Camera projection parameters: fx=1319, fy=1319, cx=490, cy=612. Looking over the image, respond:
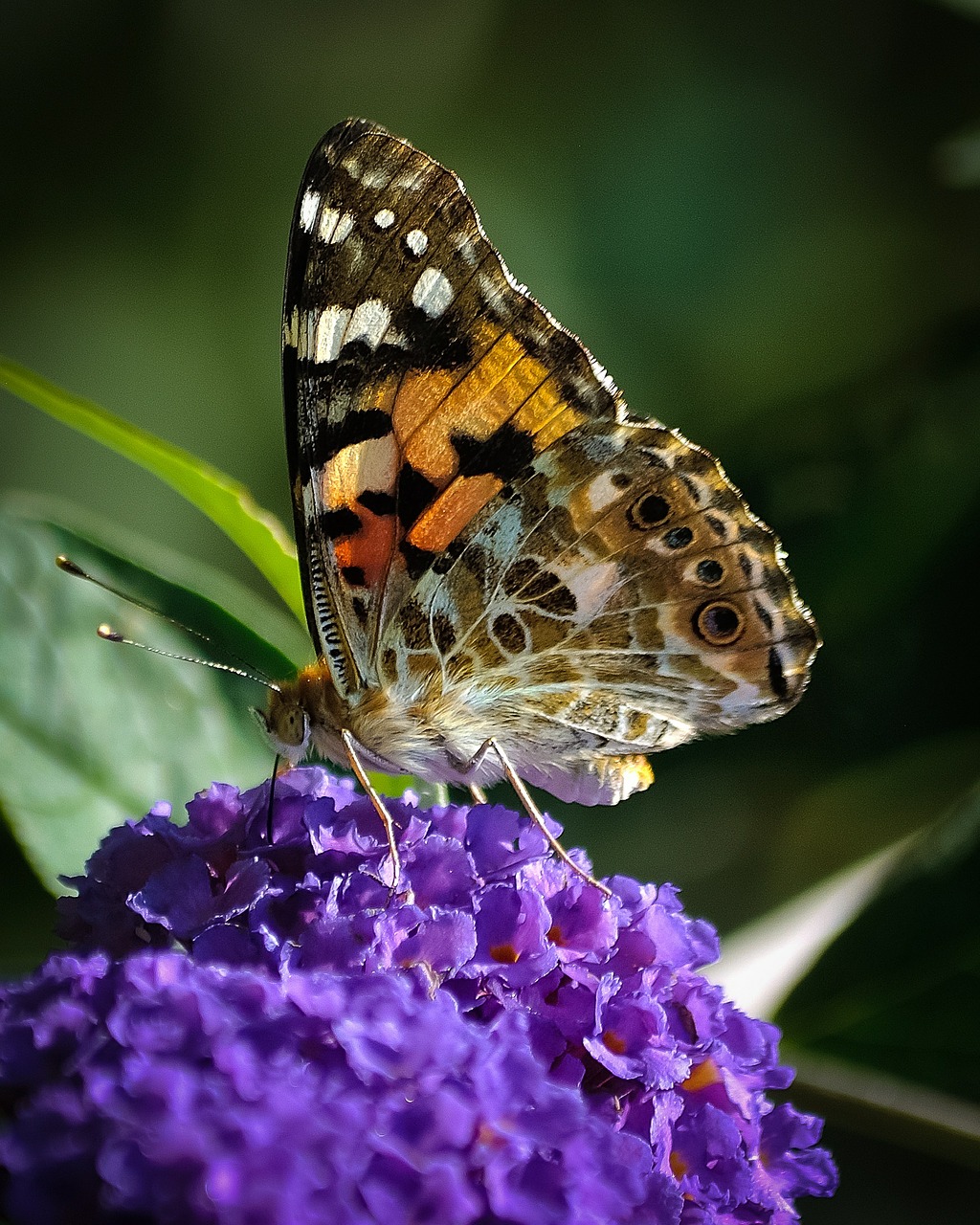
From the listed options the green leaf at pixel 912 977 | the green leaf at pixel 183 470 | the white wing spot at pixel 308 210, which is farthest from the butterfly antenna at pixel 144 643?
the green leaf at pixel 912 977

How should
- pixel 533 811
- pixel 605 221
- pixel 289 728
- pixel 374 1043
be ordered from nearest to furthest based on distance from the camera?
1. pixel 374 1043
2. pixel 533 811
3. pixel 289 728
4. pixel 605 221

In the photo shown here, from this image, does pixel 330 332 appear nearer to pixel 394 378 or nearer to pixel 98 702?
pixel 394 378

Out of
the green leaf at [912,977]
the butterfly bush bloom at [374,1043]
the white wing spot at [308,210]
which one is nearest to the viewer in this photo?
the butterfly bush bloom at [374,1043]

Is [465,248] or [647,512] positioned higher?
[465,248]

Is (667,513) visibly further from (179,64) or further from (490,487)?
(179,64)

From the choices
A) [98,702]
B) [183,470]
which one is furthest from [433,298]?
[98,702]

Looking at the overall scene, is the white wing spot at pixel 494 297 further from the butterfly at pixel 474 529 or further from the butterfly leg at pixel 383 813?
the butterfly leg at pixel 383 813
